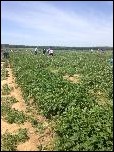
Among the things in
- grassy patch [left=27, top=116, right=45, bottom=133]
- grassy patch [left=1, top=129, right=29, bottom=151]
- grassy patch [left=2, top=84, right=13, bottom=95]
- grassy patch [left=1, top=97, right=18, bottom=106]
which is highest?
grassy patch [left=2, top=84, right=13, bottom=95]

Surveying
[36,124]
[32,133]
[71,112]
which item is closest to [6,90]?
[36,124]

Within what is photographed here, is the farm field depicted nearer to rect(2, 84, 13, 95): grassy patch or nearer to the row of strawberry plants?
the row of strawberry plants

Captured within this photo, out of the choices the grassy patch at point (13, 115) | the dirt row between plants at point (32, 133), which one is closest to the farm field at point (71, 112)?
the grassy patch at point (13, 115)

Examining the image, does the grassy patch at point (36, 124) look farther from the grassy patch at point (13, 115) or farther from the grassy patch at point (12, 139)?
the grassy patch at point (12, 139)

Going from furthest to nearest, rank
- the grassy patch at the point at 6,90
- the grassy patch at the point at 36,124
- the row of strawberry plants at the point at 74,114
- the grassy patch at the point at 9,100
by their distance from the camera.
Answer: the grassy patch at the point at 6,90, the grassy patch at the point at 9,100, the grassy patch at the point at 36,124, the row of strawberry plants at the point at 74,114

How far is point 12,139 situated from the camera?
10.2m

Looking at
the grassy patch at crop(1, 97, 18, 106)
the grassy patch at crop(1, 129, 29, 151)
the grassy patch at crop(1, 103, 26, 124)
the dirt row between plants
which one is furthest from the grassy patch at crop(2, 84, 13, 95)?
the grassy patch at crop(1, 129, 29, 151)

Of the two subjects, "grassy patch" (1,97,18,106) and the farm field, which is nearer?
the farm field

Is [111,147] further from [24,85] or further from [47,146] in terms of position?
[24,85]

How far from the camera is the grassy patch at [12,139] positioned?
9695 millimetres

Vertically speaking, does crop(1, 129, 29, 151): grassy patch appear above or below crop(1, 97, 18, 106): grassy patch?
below

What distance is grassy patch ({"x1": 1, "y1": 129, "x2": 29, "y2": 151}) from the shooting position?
9.70 metres

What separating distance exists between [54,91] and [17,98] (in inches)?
104

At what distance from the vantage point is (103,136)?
9023mm
